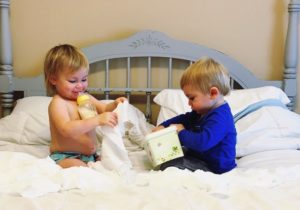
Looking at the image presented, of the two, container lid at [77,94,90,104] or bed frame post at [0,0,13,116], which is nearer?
container lid at [77,94,90,104]

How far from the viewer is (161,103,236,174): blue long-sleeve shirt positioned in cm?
136

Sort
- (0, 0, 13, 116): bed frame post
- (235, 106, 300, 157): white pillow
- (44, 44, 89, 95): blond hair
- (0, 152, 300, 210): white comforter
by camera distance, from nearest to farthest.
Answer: (0, 152, 300, 210): white comforter < (44, 44, 89, 95): blond hair < (235, 106, 300, 157): white pillow < (0, 0, 13, 116): bed frame post

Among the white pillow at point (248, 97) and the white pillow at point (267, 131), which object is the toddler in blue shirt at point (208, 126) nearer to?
the white pillow at point (267, 131)

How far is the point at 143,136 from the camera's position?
182cm

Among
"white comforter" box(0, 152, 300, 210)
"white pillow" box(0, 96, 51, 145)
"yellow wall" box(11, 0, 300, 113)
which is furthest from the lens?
"yellow wall" box(11, 0, 300, 113)

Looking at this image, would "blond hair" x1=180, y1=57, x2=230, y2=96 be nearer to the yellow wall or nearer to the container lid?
the container lid

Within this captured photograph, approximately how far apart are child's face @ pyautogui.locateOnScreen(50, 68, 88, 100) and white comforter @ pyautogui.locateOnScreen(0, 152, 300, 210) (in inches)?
11.9

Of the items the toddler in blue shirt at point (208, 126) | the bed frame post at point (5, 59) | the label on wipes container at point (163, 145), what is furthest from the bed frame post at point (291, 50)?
the bed frame post at point (5, 59)

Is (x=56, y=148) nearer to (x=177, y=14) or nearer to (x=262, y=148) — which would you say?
(x=262, y=148)

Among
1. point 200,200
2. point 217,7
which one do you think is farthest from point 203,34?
point 200,200

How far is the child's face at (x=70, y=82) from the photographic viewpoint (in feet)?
4.84

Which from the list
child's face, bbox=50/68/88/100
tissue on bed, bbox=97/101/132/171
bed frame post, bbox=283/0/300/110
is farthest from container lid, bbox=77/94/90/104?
bed frame post, bbox=283/0/300/110

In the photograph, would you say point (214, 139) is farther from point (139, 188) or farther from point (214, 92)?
point (139, 188)

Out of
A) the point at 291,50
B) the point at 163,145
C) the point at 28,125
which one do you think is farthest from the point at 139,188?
the point at 291,50
